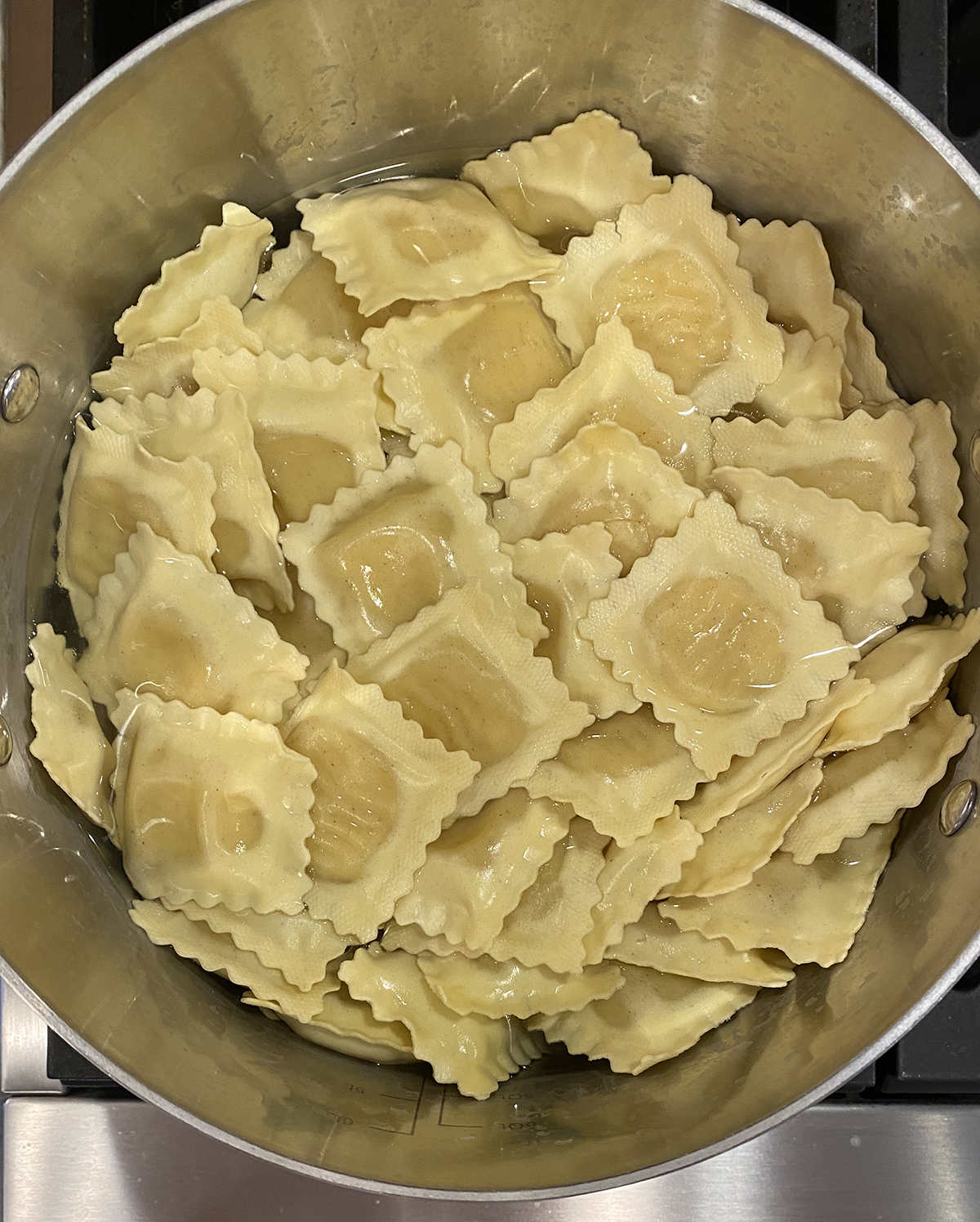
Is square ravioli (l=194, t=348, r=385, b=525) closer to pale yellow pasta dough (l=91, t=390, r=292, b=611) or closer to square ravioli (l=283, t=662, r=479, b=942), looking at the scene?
pale yellow pasta dough (l=91, t=390, r=292, b=611)

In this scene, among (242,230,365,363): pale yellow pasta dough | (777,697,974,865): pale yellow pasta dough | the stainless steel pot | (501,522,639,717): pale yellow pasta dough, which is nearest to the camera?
the stainless steel pot

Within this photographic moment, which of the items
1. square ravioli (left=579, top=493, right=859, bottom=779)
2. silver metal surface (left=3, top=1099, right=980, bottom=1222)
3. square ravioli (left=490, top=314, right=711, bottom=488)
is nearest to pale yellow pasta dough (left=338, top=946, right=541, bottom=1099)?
silver metal surface (left=3, top=1099, right=980, bottom=1222)

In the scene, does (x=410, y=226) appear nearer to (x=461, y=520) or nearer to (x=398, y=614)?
(x=461, y=520)

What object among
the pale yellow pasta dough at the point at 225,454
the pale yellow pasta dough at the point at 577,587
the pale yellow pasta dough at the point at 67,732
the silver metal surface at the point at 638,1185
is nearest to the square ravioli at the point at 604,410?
the pale yellow pasta dough at the point at 577,587

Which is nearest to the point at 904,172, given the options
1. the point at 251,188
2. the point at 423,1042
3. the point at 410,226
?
the point at 410,226

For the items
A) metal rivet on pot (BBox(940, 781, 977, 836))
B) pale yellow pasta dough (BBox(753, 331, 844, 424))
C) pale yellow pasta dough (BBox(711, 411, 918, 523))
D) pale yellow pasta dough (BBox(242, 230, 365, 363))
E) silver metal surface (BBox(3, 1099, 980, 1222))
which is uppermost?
pale yellow pasta dough (BBox(242, 230, 365, 363))

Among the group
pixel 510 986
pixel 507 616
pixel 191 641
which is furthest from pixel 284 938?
pixel 507 616

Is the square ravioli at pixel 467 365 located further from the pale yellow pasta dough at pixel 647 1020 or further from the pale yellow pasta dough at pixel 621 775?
the pale yellow pasta dough at pixel 647 1020
